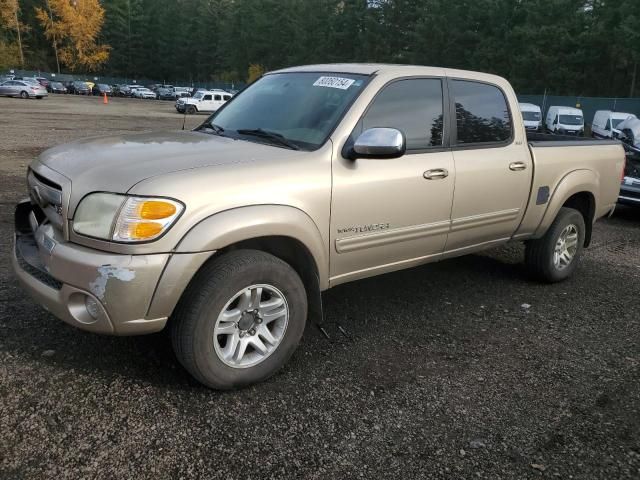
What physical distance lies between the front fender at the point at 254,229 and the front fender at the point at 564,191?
2.57 m

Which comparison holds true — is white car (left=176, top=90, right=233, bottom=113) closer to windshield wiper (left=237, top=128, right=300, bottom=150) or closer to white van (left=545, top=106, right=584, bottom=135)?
white van (left=545, top=106, right=584, bottom=135)

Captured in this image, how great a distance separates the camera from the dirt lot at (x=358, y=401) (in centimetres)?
259

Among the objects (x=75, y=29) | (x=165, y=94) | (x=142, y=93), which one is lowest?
(x=165, y=94)

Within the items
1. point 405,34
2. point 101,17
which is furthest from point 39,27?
point 405,34

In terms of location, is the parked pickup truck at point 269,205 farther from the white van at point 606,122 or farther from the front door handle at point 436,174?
the white van at point 606,122

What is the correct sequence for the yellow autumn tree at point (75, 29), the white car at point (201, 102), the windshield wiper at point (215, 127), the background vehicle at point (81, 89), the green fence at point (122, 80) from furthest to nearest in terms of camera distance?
the yellow autumn tree at point (75, 29), the green fence at point (122, 80), the background vehicle at point (81, 89), the white car at point (201, 102), the windshield wiper at point (215, 127)

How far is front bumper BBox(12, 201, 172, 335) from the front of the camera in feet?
8.63

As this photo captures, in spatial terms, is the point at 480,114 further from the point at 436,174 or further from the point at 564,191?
the point at 564,191

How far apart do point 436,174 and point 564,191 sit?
5.82 feet

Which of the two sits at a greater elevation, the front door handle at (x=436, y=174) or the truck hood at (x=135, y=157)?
the truck hood at (x=135, y=157)

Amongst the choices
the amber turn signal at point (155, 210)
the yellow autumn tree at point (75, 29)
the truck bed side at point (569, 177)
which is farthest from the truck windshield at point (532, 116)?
the yellow autumn tree at point (75, 29)

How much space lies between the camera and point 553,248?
515cm

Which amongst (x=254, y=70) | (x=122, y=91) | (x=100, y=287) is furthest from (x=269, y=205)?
(x=254, y=70)

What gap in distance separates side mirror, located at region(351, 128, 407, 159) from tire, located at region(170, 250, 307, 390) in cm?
81
